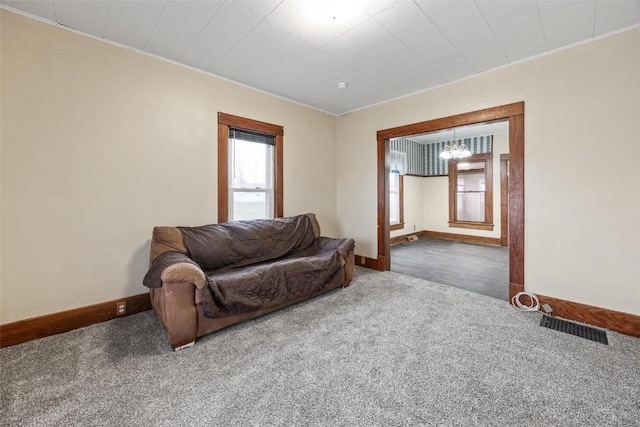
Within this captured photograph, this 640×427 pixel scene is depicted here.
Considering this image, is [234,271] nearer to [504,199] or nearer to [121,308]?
[121,308]

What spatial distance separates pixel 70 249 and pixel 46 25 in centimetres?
196

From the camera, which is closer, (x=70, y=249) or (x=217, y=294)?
(x=217, y=294)

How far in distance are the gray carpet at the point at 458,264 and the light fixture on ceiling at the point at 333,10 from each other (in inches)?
134

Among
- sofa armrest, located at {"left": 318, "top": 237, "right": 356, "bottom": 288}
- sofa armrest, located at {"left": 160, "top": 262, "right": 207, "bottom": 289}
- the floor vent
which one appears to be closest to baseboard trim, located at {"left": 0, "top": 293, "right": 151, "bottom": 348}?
sofa armrest, located at {"left": 160, "top": 262, "right": 207, "bottom": 289}

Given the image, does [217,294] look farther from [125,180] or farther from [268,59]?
Result: [268,59]

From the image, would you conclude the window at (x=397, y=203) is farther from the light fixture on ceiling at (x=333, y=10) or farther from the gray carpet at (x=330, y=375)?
the light fixture on ceiling at (x=333, y=10)

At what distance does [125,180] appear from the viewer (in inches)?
108

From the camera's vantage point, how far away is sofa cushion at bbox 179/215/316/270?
9.37 feet

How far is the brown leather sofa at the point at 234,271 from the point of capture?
2.15m

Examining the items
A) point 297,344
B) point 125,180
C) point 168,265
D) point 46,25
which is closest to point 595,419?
point 297,344

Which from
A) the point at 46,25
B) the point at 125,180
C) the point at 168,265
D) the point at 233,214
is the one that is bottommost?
the point at 168,265

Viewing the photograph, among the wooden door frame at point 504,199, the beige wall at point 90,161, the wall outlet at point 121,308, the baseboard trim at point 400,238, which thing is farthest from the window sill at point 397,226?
the wall outlet at point 121,308

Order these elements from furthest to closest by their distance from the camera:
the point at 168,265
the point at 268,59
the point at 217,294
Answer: the point at 268,59 → the point at 217,294 → the point at 168,265

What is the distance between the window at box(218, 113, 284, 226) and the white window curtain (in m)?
3.49
